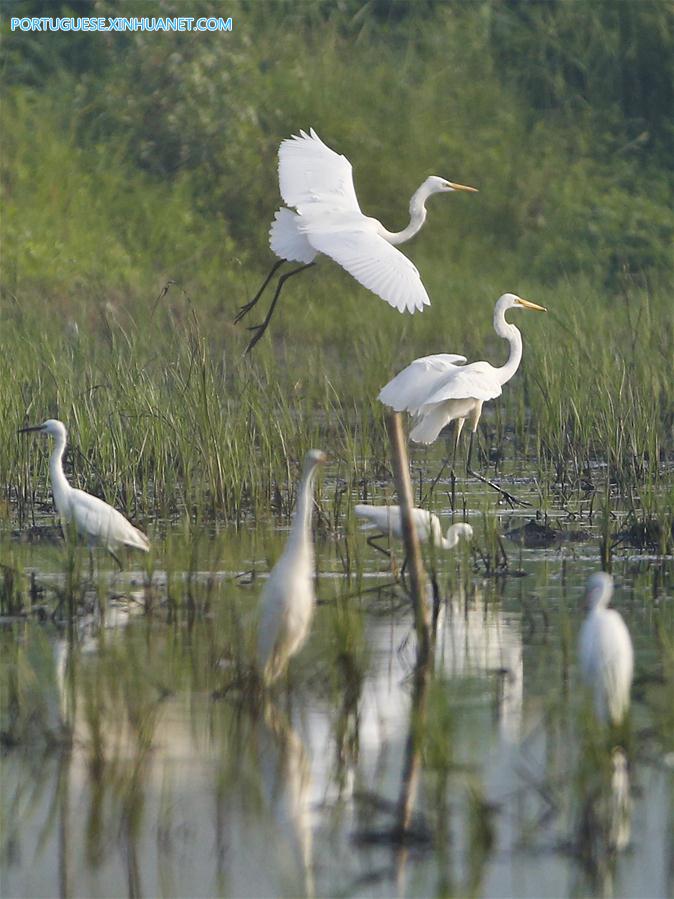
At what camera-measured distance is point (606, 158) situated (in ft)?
64.1

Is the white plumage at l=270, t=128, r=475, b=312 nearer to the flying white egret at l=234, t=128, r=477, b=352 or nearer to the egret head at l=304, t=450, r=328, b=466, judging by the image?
the flying white egret at l=234, t=128, r=477, b=352

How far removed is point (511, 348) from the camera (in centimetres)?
921

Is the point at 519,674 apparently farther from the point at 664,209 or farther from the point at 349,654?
the point at 664,209

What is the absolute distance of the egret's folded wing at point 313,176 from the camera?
340 inches

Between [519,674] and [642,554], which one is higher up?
[642,554]

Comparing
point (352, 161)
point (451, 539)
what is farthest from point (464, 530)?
point (352, 161)

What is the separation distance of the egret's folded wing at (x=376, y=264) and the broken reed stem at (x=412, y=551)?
1.54m

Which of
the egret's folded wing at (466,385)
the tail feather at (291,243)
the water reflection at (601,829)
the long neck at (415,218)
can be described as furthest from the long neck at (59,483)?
the water reflection at (601,829)

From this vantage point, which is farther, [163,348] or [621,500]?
[163,348]

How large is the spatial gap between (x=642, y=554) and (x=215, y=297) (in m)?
8.65

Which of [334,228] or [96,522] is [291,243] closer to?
[334,228]

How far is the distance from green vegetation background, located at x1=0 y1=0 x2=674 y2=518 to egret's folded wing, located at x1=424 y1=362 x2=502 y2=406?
7.81ft

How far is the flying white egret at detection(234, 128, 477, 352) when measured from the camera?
754cm

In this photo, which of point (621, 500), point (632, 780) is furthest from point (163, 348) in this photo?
point (632, 780)
